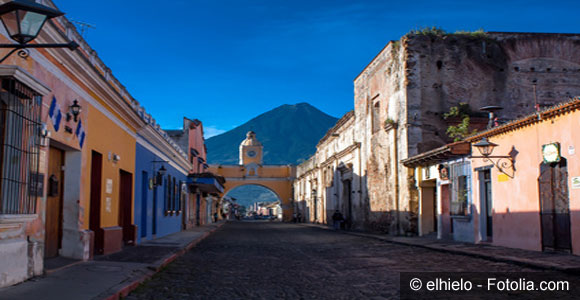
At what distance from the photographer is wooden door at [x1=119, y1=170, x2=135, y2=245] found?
14320mm

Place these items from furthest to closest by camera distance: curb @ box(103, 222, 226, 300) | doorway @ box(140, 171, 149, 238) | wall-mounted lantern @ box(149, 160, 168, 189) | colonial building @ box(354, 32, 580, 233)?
colonial building @ box(354, 32, 580, 233) < wall-mounted lantern @ box(149, 160, 168, 189) < doorway @ box(140, 171, 149, 238) < curb @ box(103, 222, 226, 300)

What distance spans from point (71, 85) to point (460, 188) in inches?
485

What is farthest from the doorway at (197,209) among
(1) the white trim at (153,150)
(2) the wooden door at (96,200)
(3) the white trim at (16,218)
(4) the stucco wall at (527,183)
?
(3) the white trim at (16,218)

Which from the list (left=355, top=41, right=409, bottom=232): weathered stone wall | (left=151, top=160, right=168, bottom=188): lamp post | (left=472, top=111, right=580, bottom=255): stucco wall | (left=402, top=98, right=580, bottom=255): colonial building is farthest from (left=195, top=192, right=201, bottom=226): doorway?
(left=472, top=111, right=580, bottom=255): stucco wall

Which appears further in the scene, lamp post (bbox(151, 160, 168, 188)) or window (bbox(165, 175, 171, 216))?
window (bbox(165, 175, 171, 216))

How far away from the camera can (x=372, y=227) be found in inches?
1023

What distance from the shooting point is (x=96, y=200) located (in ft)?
36.4

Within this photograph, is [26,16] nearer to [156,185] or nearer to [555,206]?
[555,206]

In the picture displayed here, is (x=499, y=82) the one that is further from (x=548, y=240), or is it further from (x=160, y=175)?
(x=160, y=175)

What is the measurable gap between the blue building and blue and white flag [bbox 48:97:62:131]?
22.4 feet

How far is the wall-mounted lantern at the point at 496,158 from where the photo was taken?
556 inches

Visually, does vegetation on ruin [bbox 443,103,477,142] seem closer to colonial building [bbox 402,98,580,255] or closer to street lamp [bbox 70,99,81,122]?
colonial building [bbox 402,98,580,255]

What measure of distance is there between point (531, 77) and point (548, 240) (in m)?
11.7

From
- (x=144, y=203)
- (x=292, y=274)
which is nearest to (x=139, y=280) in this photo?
(x=292, y=274)
